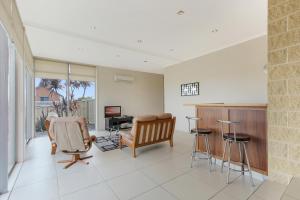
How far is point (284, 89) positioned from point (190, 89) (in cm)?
412

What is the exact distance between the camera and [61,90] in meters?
5.98

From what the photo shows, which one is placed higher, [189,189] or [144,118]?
[144,118]

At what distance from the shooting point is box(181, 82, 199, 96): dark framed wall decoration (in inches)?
223

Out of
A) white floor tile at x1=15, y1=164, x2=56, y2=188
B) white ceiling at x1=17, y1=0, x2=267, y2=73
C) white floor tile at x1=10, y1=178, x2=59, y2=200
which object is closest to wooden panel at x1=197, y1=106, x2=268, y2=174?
white ceiling at x1=17, y1=0, x2=267, y2=73

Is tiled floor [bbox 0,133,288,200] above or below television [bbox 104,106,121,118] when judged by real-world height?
below

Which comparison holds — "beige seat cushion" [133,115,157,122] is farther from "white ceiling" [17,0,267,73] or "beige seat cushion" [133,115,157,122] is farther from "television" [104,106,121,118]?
"television" [104,106,121,118]

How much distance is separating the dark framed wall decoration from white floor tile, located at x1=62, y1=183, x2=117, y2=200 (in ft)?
14.8

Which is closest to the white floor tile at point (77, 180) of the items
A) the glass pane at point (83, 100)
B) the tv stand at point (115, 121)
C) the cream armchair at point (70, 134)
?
the cream armchair at point (70, 134)

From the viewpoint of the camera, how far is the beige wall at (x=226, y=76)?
3.92 m

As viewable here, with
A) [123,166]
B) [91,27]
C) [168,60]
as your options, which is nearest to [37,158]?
[123,166]

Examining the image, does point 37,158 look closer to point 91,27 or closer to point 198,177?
point 91,27

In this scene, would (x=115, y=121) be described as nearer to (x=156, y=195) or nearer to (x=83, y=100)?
(x=83, y=100)

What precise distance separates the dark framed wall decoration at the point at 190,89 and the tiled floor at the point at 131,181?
3010 mm

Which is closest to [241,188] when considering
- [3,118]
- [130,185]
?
[130,185]
